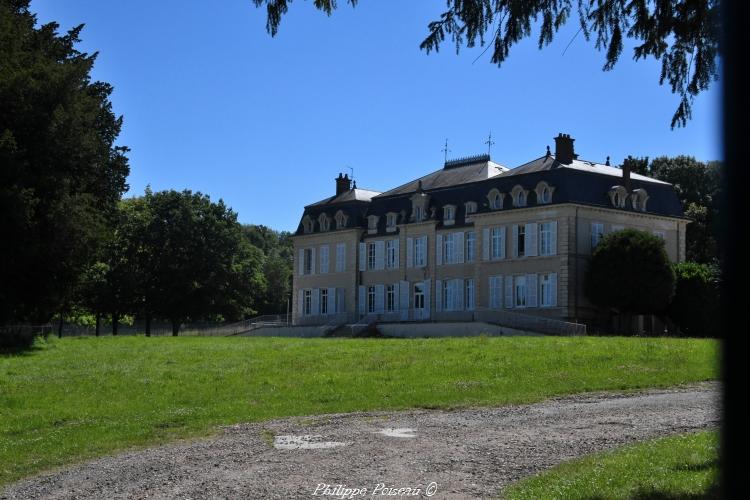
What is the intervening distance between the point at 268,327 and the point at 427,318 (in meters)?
11.1

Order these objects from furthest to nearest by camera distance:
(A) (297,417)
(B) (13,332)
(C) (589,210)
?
(C) (589,210), (B) (13,332), (A) (297,417)

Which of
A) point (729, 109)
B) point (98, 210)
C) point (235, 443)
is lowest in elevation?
point (235, 443)

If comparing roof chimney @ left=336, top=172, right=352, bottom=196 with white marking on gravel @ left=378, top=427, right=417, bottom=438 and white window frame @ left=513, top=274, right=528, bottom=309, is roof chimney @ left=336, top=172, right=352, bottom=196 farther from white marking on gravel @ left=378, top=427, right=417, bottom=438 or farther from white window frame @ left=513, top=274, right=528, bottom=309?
white marking on gravel @ left=378, top=427, right=417, bottom=438

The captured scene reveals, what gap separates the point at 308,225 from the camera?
2402 inches

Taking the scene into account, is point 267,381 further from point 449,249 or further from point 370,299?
point 370,299

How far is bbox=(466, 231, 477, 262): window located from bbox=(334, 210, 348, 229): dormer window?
10339 millimetres

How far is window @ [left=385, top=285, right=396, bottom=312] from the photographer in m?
54.6

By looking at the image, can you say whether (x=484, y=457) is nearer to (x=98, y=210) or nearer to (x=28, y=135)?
(x=28, y=135)

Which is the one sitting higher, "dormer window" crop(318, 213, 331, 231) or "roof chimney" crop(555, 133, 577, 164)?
"roof chimney" crop(555, 133, 577, 164)

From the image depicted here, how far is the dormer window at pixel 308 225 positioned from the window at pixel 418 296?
10510 millimetres

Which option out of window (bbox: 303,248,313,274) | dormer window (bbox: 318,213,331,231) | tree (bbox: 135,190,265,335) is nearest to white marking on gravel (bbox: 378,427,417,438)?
dormer window (bbox: 318,213,331,231)

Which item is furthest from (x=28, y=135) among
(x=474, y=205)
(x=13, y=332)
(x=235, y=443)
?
(x=474, y=205)

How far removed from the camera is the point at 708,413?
550 inches

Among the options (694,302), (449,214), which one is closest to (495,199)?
(449,214)
